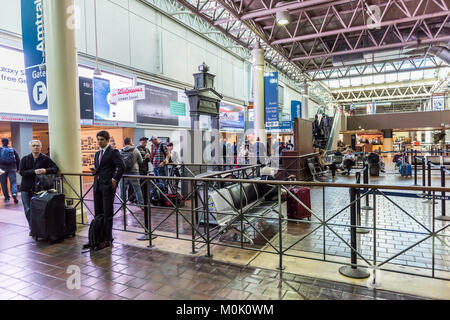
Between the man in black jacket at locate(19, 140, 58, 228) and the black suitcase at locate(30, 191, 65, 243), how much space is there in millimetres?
509

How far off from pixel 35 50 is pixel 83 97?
5541 mm

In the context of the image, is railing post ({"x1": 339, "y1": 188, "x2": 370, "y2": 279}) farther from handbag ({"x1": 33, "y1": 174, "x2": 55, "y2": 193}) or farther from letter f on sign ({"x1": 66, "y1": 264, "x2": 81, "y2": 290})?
handbag ({"x1": 33, "y1": 174, "x2": 55, "y2": 193})

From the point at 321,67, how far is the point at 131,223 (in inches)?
811

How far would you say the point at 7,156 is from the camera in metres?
8.12

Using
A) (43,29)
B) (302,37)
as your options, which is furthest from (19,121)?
(302,37)

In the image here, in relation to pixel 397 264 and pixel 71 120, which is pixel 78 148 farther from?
pixel 397 264

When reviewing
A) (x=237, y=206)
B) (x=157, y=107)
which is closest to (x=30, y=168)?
(x=237, y=206)

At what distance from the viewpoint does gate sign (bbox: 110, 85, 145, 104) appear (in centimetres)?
966

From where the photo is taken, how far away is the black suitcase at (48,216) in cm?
464

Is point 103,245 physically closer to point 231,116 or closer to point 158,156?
point 158,156

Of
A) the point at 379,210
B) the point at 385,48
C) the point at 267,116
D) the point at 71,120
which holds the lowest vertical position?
the point at 379,210

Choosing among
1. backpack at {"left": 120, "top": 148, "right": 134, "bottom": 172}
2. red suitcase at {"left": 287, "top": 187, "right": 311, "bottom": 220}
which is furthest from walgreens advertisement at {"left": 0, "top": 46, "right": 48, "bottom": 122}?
red suitcase at {"left": 287, "top": 187, "right": 311, "bottom": 220}
